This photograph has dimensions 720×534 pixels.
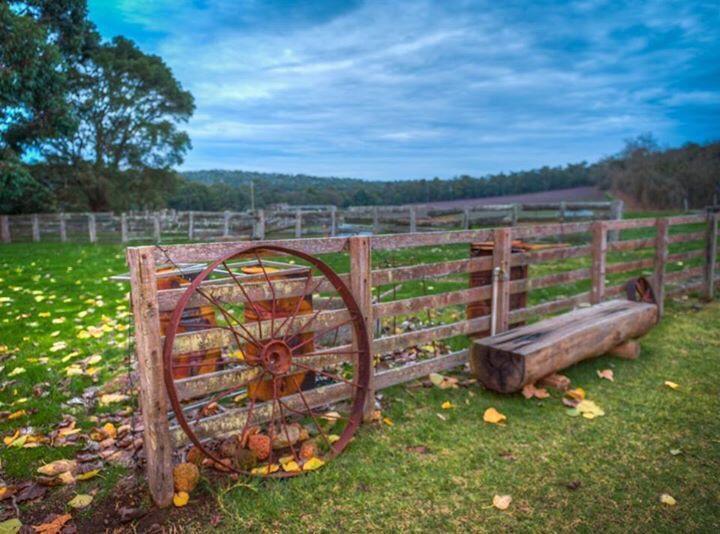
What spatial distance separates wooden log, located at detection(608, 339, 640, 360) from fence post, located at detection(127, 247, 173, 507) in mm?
4460

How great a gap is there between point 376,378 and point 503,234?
197 centimetres

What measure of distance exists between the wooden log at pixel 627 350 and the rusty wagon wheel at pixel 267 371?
3070mm

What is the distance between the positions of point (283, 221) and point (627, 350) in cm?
1657

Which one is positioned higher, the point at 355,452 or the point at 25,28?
the point at 25,28

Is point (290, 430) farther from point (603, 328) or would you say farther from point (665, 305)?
point (665, 305)

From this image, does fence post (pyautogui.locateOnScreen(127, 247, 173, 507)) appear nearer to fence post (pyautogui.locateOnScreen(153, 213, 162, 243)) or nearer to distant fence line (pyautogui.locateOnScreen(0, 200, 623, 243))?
distant fence line (pyautogui.locateOnScreen(0, 200, 623, 243))

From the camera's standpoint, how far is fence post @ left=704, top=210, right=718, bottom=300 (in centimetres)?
812

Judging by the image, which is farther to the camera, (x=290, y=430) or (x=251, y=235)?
(x=251, y=235)

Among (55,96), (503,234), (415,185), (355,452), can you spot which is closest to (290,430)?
(355,452)

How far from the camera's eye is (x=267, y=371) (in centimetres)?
321

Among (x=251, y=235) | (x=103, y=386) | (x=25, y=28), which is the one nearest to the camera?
(x=103, y=386)

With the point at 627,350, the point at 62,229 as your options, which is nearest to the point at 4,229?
the point at 62,229

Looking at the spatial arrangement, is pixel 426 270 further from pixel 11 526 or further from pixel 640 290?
pixel 640 290

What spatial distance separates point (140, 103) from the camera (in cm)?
3016
